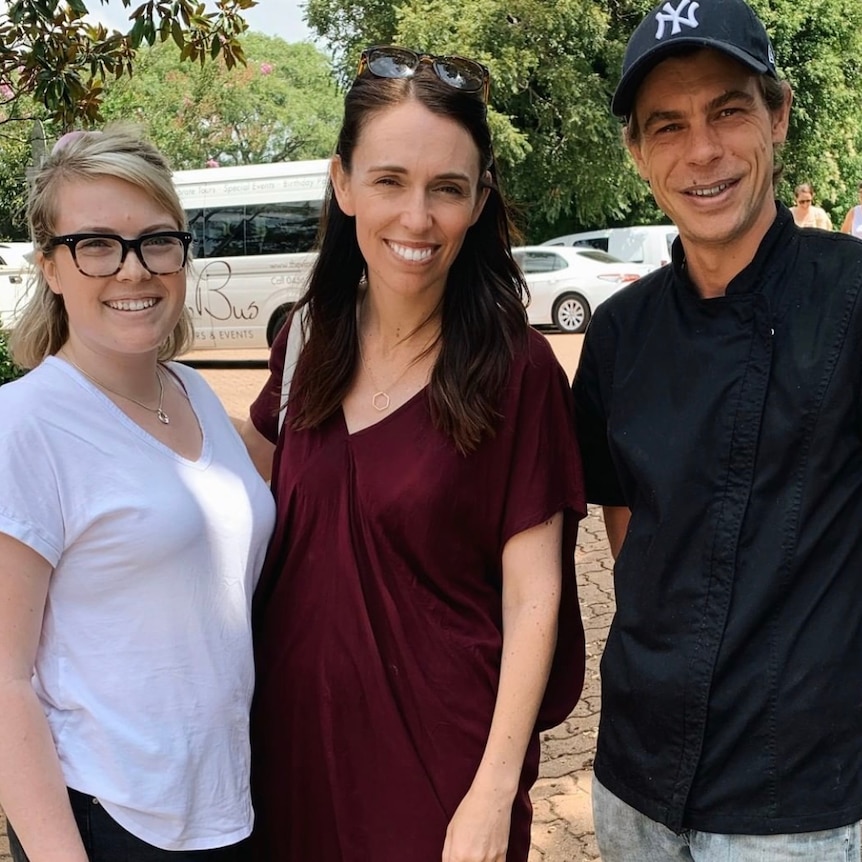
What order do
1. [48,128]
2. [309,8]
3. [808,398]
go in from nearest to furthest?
[808,398], [48,128], [309,8]

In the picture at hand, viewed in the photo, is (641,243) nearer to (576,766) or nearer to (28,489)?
(576,766)

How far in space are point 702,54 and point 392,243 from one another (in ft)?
2.29

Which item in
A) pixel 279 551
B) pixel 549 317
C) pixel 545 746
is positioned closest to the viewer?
pixel 279 551

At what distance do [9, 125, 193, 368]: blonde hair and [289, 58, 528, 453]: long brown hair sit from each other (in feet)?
1.28

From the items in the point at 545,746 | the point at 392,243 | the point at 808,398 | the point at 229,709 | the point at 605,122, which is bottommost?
the point at 545,746

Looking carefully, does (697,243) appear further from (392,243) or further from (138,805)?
A: (138,805)

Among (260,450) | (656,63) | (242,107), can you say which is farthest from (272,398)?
(242,107)

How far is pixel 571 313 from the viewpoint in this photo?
16438 millimetres

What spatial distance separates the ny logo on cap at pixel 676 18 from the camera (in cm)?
183

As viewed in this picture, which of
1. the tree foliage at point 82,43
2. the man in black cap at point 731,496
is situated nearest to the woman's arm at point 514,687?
the man in black cap at point 731,496

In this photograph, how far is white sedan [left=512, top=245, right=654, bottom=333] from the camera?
52.9 feet

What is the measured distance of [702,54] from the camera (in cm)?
185

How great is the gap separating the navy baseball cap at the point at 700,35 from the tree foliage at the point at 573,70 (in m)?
18.6

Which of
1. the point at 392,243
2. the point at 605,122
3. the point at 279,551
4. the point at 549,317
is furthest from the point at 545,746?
the point at 605,122
